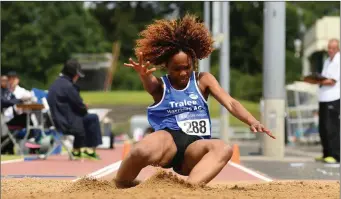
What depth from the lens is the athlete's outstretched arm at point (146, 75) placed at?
28.2 feet

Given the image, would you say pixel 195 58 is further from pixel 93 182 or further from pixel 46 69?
pixel 46 69

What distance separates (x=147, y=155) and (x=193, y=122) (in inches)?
28.3

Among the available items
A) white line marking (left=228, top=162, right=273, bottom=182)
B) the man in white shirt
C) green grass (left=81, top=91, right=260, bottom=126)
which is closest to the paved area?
white line marking (left=228, top=162, right=273, bottom=182)

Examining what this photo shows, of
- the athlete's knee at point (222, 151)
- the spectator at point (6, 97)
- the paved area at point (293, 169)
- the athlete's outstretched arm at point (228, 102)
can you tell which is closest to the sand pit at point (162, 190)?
the athlete's knee at point (222, 151)

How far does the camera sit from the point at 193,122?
8750 mm

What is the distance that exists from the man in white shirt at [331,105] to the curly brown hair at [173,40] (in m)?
8.13

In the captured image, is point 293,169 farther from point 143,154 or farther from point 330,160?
point 143,154

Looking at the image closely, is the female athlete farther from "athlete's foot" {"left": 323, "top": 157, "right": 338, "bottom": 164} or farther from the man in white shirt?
the man in white shirt

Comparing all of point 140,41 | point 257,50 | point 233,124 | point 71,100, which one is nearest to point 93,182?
point 140,41

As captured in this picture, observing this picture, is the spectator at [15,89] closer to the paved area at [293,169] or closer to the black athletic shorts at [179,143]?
the paved area at [293,169]

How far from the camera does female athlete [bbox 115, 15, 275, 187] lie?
8352mm

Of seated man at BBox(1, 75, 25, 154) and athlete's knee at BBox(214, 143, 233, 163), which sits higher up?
athlete's knee at BBox(214, 143, 233, 163)

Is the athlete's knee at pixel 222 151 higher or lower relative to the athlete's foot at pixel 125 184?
higher

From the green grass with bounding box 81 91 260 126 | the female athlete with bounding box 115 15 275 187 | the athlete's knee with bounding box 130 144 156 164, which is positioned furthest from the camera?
the green grass with bounding box 81 91 260 126
